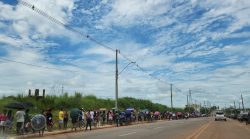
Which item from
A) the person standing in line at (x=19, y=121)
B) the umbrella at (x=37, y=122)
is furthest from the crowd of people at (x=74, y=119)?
the umbrella at (x=37, y=122)

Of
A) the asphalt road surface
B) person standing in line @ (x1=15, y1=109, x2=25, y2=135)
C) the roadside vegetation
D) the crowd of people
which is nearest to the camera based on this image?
the asphalt road surface

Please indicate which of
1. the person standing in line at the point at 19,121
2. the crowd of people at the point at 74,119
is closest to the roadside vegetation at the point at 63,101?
the crowd of people at the point at 74,119

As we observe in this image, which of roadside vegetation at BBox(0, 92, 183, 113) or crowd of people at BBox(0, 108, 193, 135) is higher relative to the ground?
roadside vegetation at BBox(0, 92, 183, 113)

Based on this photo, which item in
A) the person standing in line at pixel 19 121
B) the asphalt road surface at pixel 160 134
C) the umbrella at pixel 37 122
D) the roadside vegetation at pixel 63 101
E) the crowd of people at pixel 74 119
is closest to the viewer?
the asphalt road surface at pixel 160 134

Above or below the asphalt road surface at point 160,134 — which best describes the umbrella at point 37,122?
above

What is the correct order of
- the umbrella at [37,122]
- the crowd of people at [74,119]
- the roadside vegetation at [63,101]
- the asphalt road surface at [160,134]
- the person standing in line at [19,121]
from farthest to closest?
the roadside vegetation at [63,101] < the crowd of people at [74,119] < the person standing in line at [19,121] < the umbrella at [37,122] < the asphalt road surface at [160,134]

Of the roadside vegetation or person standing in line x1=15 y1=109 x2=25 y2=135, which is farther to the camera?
the roadside vegetation

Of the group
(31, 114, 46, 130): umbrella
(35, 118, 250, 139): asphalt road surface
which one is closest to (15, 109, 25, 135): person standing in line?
(31, 114, 46, 130): umbrella

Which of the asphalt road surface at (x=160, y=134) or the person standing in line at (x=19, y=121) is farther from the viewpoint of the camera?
the person standing in line at (x=19, y=121)

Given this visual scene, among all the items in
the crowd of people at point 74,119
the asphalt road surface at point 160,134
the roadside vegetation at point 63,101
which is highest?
the roadside vegetation at point 63,101

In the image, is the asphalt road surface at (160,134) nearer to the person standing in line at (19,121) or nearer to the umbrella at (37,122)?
the umbrella at (37,122)

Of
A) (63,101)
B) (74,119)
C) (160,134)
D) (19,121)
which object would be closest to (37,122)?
(19,121)

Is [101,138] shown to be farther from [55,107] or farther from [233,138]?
[55,107]

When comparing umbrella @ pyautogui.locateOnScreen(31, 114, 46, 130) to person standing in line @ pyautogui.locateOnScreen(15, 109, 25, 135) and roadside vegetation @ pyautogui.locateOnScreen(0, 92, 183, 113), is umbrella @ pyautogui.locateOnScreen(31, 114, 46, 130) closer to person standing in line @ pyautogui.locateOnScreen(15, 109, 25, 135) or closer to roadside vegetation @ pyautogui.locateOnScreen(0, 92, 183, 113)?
person standing in line @ pyautogui.locateOnScreen(15, 109, 25, 135)
